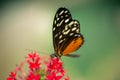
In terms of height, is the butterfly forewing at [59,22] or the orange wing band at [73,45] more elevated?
the butterfly forewing at [59,22]

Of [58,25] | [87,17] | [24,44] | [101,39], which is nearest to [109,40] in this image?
[101,39]

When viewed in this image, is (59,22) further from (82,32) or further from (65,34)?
(82,32)

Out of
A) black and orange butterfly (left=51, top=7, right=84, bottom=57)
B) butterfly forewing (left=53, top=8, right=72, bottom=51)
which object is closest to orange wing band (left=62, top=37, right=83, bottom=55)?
black and orange butterfly (left=51, top=7, right=84, bottom=57)

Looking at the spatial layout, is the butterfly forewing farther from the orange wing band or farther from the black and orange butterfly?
the orange wing band

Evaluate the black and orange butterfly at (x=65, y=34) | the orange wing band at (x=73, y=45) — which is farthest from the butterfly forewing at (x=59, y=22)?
the orange wing band at (x=73, y=45)

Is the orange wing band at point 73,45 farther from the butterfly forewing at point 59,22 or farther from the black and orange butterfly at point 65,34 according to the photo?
the butterfly forewing at point 59,22

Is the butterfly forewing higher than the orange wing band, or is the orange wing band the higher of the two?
the butterfly forewing

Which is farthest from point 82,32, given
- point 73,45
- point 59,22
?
point 59,22
